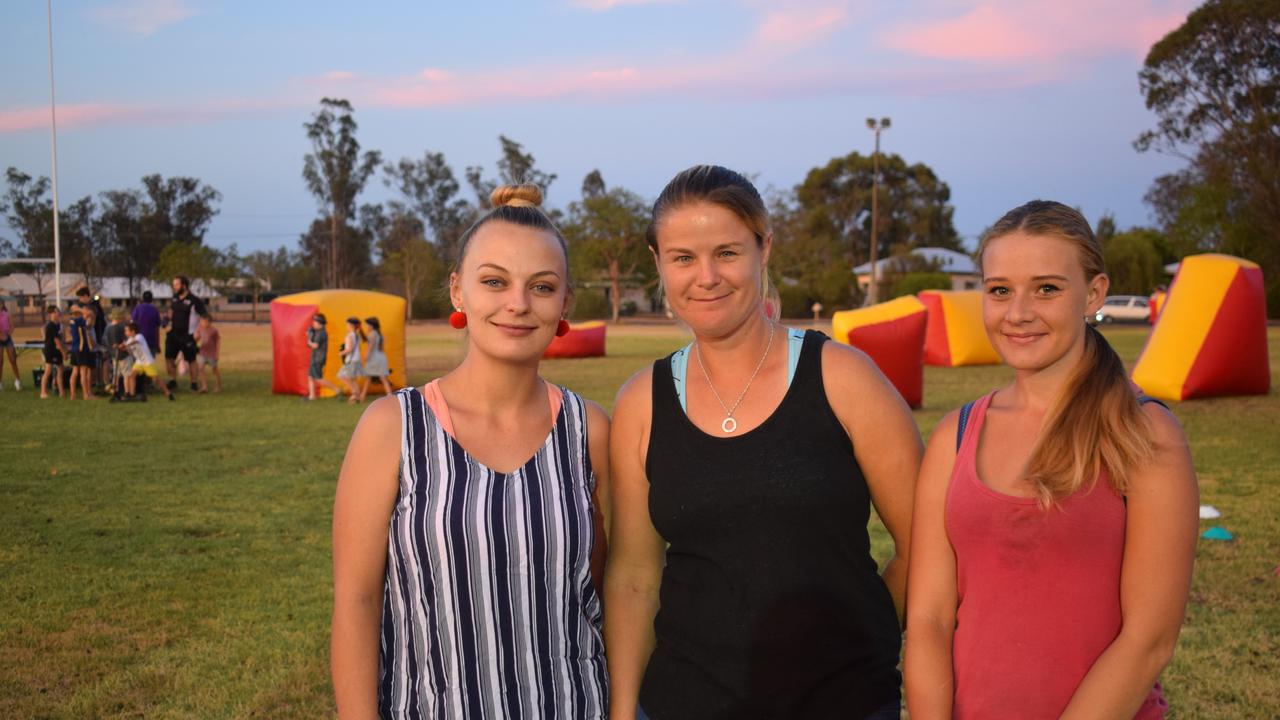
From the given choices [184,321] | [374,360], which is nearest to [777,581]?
[374,360]

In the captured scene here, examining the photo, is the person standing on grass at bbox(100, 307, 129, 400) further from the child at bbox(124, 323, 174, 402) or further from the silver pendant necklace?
the silver pendant necklace

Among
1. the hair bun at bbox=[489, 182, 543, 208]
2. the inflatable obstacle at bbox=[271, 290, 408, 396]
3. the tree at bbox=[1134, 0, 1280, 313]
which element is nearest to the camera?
the hair bun at bbox=[489, 182, 543, 208]

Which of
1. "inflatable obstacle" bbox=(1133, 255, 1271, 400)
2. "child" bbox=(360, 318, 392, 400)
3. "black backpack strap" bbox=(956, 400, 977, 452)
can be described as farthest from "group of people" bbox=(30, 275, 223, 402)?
"black backpack strap" bbox=(956, 400, 977, 452)

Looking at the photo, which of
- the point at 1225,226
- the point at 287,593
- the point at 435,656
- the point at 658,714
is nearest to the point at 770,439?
the point at 658,714

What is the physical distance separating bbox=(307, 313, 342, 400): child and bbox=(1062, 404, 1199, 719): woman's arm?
15.4 metres

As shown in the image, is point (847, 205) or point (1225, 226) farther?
point (847, 205)

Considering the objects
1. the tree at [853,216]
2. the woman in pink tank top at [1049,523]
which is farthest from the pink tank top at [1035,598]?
the tree at [853,216]

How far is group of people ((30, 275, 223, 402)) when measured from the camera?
1603cm

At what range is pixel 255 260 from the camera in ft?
255

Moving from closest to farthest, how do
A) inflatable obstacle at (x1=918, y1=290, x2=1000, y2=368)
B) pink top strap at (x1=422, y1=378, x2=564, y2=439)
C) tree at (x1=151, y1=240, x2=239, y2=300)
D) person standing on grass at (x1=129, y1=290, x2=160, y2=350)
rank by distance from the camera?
pink top strap at (x1=422, y1=378, x2=564, y2=439) → person standing on grass at (x1=129, y1=290, x2=160, y2=350) → inflatable obstacle at (x1=918, y1=290, x2=1000, y2=368) → tree at (x1=151, y1=240, x2=239, y2=300)

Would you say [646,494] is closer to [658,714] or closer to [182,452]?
[658,714]

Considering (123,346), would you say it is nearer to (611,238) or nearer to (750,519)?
(750,519)

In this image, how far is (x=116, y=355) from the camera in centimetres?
1606

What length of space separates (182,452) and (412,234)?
62342mm
